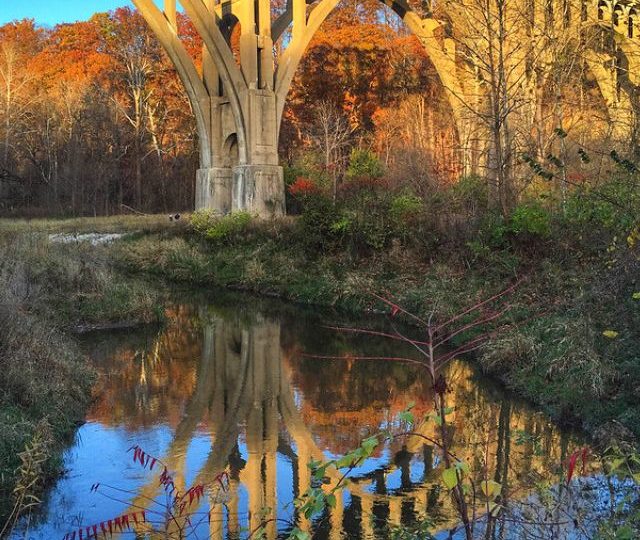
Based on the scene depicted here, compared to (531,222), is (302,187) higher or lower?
higher

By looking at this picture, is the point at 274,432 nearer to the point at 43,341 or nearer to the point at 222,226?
the point at 43,341

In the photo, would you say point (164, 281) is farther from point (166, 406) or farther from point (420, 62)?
point (420, 62)

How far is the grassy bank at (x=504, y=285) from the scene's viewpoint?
333 inches

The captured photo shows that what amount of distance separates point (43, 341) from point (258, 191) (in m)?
13.9

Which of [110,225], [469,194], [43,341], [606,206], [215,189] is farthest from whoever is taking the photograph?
[110,225]

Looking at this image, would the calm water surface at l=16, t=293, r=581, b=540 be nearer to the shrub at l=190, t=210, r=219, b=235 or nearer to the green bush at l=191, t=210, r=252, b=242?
the green bush at l=191, t=210, r=252, b=242

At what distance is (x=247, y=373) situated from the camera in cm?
1098

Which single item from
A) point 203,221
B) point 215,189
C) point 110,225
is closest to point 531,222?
point 203,221

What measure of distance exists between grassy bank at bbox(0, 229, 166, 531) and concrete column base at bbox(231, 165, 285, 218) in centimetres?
632

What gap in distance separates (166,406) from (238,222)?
39.9 feet

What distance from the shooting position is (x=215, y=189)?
77.3 ft

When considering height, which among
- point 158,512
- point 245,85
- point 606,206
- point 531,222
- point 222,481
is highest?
point 245,85

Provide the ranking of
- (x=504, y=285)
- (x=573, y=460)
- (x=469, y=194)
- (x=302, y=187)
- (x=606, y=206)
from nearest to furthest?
(x=573, y=460)
(x=606, y=206)
(x=504, y=285)
(x=469, y=194)
(x=302, y=187)

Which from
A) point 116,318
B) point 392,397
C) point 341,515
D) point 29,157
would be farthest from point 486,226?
point 29,157
